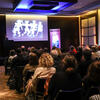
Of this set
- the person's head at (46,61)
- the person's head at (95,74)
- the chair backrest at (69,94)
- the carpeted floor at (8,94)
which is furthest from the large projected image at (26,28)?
the person's head at (95,74)

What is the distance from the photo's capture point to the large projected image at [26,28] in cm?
1100

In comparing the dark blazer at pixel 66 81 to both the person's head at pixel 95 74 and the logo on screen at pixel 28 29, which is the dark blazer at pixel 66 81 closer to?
the person's head at pixel 95 74

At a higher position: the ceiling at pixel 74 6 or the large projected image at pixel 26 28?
the ceiling at pixel 74 6

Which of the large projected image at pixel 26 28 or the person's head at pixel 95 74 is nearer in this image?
the person's head at pixel 95 74

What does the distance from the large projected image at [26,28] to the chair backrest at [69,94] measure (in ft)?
31.2

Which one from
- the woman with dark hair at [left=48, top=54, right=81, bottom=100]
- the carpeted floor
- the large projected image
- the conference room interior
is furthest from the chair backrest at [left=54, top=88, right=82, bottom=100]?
the large projected image

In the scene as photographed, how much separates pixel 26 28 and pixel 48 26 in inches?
69.9

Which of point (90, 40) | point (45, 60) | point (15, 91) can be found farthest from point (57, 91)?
point (90, 40)

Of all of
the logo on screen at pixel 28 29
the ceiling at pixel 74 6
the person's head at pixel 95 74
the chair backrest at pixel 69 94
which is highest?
the ceiling at pixel 74 6

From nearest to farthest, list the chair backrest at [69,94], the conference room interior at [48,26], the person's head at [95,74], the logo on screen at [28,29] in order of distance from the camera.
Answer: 1. the person's head at [95,74]
2. the chair backrest at [69,94]
3. the conference room interior at [48,26]
4. the logo on screen at [28,29]

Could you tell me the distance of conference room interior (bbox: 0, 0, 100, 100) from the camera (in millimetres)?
10023

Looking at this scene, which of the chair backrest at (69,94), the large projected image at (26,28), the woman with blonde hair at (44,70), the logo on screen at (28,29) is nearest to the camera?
the chair backrest at (69,94)

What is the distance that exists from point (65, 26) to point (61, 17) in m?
0.78

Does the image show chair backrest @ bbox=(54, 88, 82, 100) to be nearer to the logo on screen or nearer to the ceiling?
the ceiling
